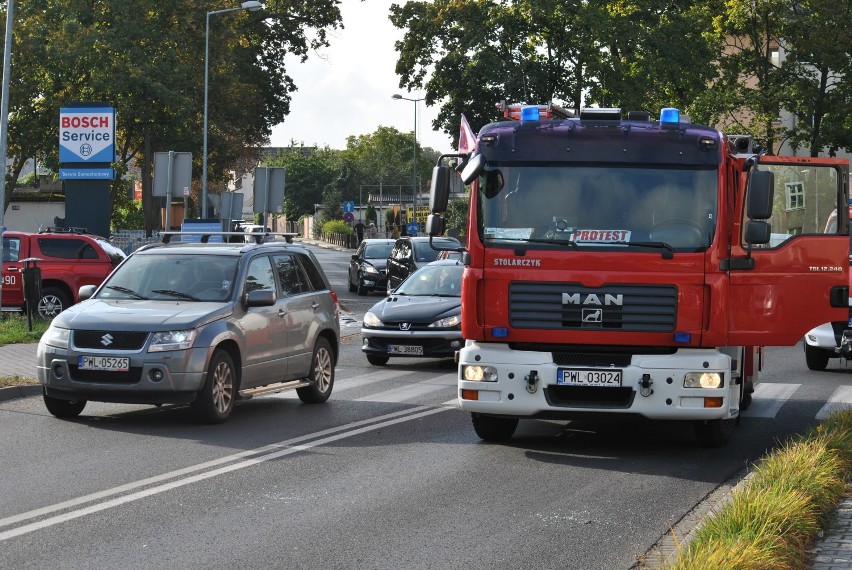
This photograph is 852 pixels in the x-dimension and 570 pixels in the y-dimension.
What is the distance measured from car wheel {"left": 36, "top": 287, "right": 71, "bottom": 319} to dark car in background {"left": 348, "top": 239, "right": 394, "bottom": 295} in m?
15.3


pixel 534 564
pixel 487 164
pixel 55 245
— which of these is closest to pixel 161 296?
pixel 487 164

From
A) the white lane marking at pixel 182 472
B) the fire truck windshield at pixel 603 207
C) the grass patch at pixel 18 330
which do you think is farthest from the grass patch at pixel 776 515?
the grass patch at pixel 18 330

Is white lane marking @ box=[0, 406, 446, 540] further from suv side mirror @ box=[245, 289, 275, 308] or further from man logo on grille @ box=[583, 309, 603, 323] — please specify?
man logo on grille @ box=[583, 309, 603, 323]

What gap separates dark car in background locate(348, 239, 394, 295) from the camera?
43094mm

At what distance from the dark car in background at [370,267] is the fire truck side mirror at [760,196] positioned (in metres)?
31.2

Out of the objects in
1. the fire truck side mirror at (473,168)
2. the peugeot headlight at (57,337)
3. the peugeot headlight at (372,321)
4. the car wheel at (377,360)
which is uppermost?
the fire truck side mirror at (473,168)

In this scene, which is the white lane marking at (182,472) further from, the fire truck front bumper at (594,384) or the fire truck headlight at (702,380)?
the fire truck headlight at (702,380)

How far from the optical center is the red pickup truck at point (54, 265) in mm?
A: 27906

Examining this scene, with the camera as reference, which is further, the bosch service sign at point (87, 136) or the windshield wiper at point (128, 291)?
the bosch service sign at point (87, 136)

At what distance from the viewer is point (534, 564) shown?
7484mm

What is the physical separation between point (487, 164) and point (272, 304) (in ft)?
10.9

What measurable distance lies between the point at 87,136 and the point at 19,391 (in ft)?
65.8

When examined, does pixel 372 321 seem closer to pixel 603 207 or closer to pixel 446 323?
pixel 446 323

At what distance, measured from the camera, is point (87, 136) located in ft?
114
